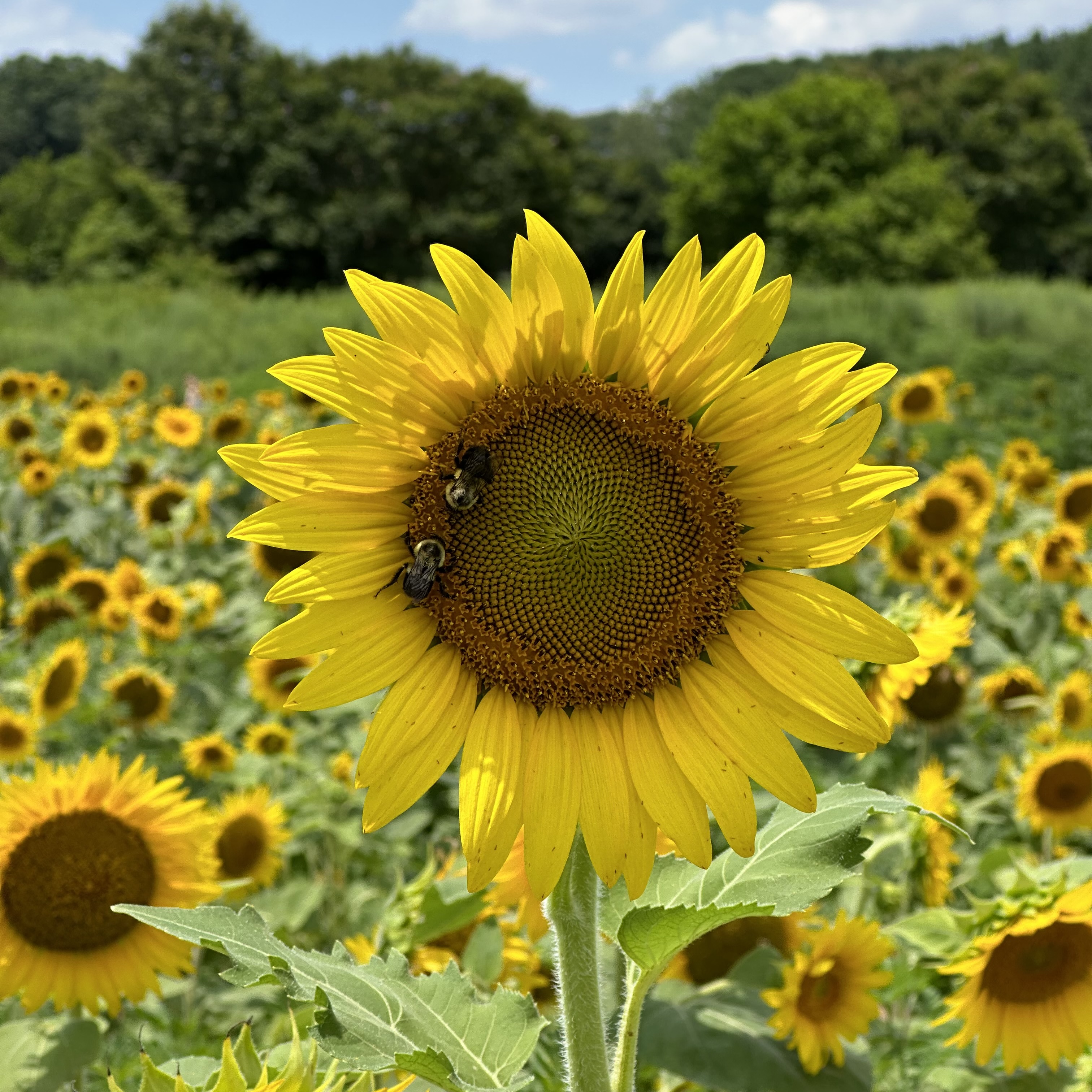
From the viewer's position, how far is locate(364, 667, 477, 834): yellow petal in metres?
1.24

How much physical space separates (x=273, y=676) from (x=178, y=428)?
315 cm

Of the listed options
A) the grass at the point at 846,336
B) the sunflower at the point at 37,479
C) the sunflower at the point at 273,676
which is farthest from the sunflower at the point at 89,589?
the grass at the point at 846,336

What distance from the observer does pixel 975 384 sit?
13750 millimetres

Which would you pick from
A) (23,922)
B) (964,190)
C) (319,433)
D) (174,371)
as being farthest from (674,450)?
(964,190)

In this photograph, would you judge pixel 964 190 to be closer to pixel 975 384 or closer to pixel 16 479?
pixel 975 384

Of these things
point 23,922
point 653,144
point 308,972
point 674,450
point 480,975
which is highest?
point 653,144

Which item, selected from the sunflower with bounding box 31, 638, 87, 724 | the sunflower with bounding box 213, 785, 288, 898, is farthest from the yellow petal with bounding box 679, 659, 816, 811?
the sunflower with bounding box 31, 638, 87, 724

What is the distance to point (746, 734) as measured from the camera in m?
1.28

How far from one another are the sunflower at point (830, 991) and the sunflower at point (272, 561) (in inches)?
111

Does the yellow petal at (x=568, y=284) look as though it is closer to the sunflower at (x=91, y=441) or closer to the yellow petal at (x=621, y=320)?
the yellow petal at (x=621, y=320)

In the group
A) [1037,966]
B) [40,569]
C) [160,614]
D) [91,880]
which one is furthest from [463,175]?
[1037,966]

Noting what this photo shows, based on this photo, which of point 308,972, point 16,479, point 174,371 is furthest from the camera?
point 174,371

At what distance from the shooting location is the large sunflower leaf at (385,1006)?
1.13m

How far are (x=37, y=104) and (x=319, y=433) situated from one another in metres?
71.7
